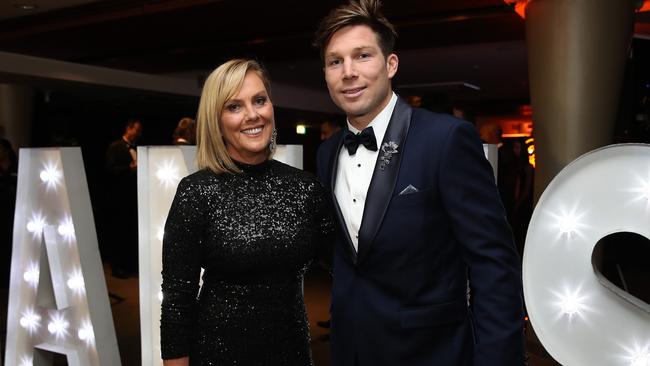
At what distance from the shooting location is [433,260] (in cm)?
148

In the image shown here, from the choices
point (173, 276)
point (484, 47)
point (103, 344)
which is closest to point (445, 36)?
point (484, 47)

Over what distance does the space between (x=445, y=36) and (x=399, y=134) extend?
6442 millimetres

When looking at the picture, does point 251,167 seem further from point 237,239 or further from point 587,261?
point 587,261

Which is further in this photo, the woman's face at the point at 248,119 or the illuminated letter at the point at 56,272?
the illuminated letter at the point at 56,272

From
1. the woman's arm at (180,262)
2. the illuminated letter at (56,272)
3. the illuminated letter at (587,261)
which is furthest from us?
the illuminated letter at (56,272)

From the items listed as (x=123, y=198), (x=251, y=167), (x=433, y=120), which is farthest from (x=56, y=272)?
(x=123, y=198)

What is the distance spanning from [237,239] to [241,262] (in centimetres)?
7

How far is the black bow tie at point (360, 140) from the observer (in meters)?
1.56

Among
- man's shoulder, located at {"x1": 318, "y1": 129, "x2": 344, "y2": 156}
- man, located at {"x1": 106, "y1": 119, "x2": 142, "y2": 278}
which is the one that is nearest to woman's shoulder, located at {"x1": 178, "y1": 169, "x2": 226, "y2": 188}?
man's shoulder, located at {"x1": 318, "y1": 129, "x2": 344, "y2": 156}

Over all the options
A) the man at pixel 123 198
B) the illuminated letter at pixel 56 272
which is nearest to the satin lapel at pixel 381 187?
the illuminated letter at pixel 56 272

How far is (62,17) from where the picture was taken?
7152mm

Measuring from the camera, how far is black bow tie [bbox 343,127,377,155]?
1.56 metres

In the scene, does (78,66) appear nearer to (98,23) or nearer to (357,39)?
(98,23)

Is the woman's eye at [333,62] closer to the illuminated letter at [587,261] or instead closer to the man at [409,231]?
the man at [409,231]
